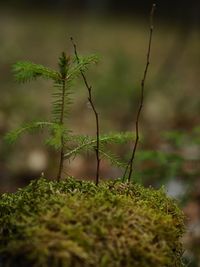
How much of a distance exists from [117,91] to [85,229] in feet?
20.8

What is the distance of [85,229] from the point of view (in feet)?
7.97

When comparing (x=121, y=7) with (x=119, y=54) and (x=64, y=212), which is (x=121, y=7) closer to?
(x=119, y=54)

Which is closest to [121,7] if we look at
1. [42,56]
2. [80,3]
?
[80,3]

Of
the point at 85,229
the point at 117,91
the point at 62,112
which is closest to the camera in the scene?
the point at 85,229

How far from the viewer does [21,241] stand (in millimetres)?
2354

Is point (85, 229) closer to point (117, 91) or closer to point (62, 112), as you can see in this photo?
point (62, 112)

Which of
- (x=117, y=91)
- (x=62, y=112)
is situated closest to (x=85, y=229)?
(x=62, y=112)

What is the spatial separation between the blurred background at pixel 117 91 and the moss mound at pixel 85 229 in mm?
518

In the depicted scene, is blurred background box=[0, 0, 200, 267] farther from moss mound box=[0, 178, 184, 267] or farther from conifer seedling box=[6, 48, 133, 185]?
moss mound box=[0, 178, 184, 267]

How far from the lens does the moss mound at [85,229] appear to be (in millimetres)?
2314

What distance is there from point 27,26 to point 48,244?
1668cm

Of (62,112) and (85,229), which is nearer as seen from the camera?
(85,229)

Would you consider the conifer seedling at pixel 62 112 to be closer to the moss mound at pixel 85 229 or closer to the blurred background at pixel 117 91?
the blurred background at pixel 117 91

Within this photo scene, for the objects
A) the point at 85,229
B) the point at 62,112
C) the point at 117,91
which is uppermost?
the point at 117,91
